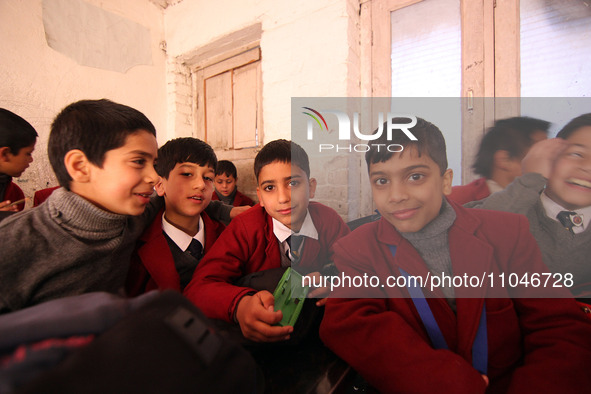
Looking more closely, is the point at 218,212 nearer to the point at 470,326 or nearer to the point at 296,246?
the point at 296,246

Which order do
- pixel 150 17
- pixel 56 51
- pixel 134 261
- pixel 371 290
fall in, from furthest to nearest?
1. pixel 150 17
2. pixel 56 51
3. pixel 134 261
4. pixel 371 290

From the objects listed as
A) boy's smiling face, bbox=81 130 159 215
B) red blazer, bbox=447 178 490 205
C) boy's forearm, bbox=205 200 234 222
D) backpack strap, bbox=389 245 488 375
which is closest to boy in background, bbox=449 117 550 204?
red blazer, bbox=447 178 490 205

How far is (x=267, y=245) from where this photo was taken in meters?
0.92

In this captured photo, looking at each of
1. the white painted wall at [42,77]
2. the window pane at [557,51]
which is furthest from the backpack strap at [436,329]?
the white painted wall at [42,77]

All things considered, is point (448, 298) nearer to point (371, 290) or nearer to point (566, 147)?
point (371, 290)

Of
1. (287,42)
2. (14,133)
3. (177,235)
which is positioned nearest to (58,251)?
(177,235)

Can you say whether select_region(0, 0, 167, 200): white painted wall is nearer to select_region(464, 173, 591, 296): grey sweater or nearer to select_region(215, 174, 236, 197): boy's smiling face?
select_region(215, 174, 236, 197): boy's smiling face

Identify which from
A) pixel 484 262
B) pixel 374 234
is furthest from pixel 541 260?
pixel 374 234

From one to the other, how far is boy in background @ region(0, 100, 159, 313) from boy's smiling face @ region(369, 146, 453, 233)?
692 millimetres

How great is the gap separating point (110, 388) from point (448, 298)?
24.8 inches

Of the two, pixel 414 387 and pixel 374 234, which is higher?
pixel 374 234

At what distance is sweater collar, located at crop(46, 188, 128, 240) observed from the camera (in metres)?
0.62

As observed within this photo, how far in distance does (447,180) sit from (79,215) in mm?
914

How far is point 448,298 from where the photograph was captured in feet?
1.85
